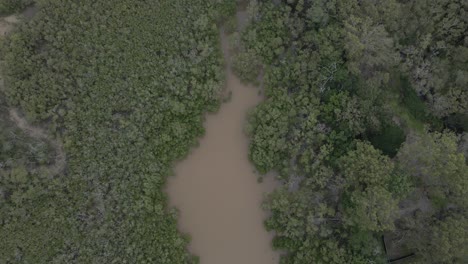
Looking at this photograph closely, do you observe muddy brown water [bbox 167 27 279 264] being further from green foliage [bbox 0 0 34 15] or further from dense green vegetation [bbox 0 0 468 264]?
green foliage [bbox 0 0 34 15]

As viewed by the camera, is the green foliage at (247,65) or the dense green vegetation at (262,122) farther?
the green foliage at (247,65)

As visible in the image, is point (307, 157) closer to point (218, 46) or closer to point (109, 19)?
point (218, 46)

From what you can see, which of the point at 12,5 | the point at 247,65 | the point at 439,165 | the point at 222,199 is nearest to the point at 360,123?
the point at 439,165

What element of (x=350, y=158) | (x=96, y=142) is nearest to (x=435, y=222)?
(x=350, y=158)

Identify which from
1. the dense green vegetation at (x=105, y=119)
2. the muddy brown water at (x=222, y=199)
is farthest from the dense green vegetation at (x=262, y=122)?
the muddy brown water at (x=222, y=199)

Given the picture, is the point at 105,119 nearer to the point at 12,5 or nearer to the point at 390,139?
the point at 12,5

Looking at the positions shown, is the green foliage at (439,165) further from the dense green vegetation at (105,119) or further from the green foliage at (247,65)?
the dense green vegetation at (105,119)
